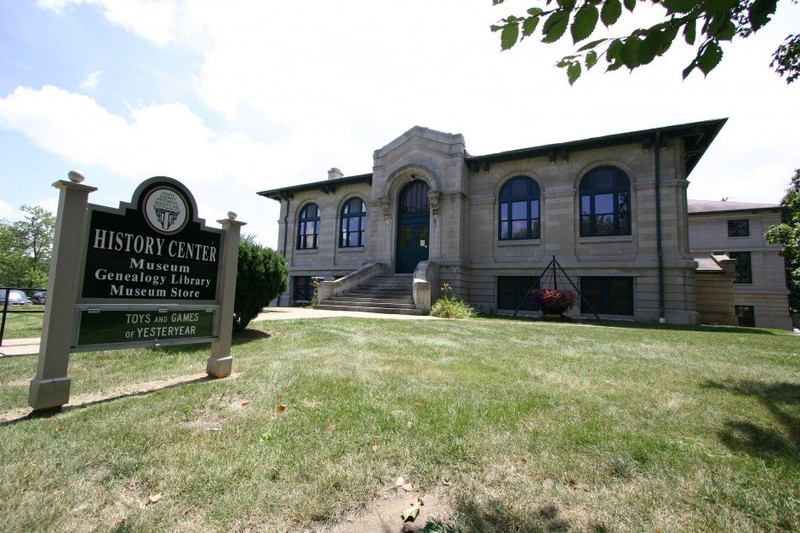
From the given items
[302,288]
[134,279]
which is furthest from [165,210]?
[302,288]

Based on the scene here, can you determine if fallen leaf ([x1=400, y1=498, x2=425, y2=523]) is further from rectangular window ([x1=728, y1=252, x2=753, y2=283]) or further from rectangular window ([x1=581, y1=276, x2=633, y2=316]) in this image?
rectangular window ([x1=728, y1=252, x2=753, y2=283])

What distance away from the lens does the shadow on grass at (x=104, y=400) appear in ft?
11.5

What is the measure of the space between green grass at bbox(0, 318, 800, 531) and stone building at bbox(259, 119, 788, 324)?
1064cm

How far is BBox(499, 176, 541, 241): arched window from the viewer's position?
59.7 feet

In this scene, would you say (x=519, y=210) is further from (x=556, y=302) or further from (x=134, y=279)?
(x=134, y=279)

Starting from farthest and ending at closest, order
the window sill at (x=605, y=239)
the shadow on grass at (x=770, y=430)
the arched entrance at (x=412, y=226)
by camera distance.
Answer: the arched entrance at (x=412, y=226), the window sill at (x=605, y=239), the shadow on grass at (x=770, y=430)

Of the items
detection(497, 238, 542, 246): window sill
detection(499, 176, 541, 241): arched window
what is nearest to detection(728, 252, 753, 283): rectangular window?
detection(499, 176, 541, 241): arched window

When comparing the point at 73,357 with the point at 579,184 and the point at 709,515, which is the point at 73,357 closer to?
the point at 709,515

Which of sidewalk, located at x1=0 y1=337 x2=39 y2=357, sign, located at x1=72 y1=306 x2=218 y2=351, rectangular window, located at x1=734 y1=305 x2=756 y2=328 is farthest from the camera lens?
rectangular window, located at x1=734 y1=305 x2=756 y2=328

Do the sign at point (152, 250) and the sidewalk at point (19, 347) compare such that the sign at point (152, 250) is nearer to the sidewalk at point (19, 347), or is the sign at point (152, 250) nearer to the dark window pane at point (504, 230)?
the sidewalk at point (19, 347)

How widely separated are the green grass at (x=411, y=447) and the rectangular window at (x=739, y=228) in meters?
35.4

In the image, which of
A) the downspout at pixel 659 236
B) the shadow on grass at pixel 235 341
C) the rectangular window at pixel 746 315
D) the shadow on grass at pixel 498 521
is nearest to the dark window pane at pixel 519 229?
the downspout at pixel 659 236

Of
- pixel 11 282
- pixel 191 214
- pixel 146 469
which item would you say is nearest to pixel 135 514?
pixel 146 469

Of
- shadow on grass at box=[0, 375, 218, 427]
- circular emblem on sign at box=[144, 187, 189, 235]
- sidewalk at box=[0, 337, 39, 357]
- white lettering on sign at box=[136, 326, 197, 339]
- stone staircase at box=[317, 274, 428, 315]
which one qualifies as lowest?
shadow on grass at box=[0, 375, 218, 427]
